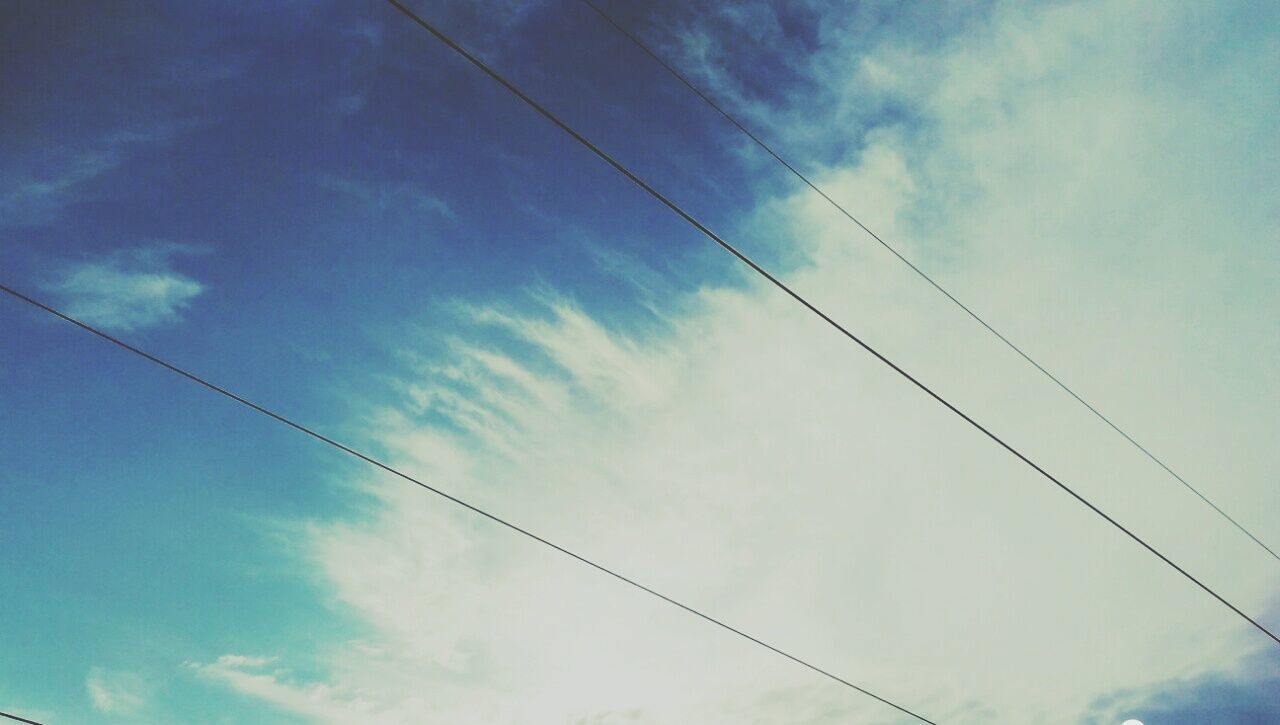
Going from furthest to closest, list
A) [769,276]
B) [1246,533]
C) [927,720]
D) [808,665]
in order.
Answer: [1246,533] → [927,720] → [808,665] → [769,276]

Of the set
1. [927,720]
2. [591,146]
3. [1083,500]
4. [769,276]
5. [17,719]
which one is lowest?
[17,719]

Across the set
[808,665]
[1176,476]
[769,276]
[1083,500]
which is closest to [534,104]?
[769,276]

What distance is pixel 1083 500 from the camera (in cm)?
571

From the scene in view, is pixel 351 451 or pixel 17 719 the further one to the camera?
pixel 17 719

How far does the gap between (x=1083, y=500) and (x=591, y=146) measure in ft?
16.0

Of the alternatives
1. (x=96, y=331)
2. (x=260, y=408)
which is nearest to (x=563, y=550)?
(x=260, y=408)

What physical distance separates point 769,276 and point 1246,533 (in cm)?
830

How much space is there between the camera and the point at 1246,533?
888 centimetres

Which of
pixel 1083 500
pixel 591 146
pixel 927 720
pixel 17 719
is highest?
pixel 591 146

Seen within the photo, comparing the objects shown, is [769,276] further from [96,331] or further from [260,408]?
[96,331]

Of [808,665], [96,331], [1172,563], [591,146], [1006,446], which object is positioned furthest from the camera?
A: [808,665]

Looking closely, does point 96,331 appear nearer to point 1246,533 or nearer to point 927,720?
point 927,720

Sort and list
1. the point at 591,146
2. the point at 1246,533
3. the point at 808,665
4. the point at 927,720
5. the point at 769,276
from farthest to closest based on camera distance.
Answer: the point at 1246,533 → the point at 927,720 → the point at 808,665 → the point at 769,276 → the point at 591,146

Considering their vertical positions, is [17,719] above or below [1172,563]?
below
